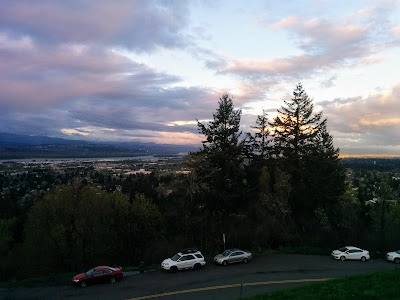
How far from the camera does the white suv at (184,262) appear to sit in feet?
84.9

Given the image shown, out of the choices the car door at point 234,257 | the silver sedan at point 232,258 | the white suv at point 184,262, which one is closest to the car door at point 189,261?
the white suv at point 184,262

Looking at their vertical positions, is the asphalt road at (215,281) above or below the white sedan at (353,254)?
below

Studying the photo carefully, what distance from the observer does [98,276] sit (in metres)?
23.4

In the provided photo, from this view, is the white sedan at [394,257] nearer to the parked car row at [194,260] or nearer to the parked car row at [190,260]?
the parked car row at [190,260]

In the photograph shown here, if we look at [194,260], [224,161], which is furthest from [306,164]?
[194,260]

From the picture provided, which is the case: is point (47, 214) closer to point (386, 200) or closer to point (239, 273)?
point (239, 273)

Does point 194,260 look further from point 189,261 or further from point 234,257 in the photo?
point 234,257

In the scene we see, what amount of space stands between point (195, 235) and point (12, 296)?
1860cm

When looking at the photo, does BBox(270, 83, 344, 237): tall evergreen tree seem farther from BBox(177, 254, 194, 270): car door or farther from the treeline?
BBox(177, 254, 194, 270): car door

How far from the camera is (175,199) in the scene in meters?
40.6

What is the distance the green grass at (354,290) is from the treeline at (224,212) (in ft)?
50.8

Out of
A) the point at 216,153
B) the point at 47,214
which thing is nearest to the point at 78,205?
the point at 47,214

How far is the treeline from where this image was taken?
112 feet

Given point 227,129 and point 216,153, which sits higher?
point 227,129
